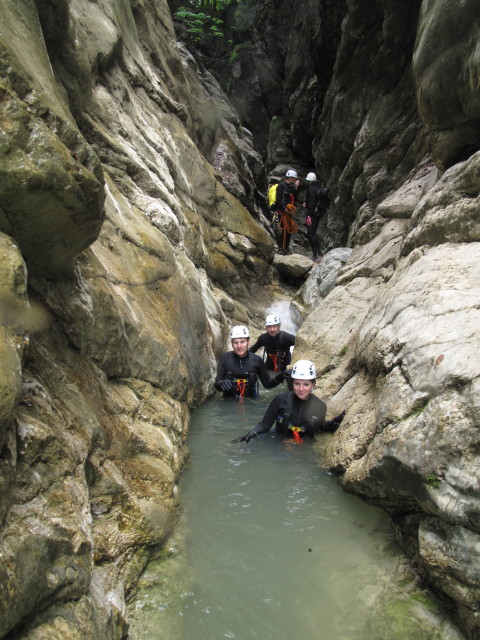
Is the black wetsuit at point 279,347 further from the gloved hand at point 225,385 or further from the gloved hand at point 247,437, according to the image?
the gloved hand at point 247,437

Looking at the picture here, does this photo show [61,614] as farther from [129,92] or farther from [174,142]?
[174,142]

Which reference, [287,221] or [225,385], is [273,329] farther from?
[287,221]

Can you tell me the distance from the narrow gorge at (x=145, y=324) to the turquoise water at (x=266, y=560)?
0.89 ft

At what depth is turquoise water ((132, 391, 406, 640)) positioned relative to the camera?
3.38m

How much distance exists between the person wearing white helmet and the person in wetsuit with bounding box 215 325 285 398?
1943 millimetres

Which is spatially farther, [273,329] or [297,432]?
[273,329]

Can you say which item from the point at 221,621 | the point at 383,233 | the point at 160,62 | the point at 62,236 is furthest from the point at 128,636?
the point at 160,62

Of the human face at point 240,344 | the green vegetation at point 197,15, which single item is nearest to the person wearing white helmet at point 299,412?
the human face at point 240,344

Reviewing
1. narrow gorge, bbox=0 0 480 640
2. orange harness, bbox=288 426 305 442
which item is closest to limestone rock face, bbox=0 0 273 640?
narrow gorge, bbox=0 0 480 640

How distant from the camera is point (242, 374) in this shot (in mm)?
9367

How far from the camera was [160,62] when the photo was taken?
13.7 m

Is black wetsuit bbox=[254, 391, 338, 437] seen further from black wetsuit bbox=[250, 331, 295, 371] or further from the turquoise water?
black wetsuit bbox=[250, 331, 295, 371]

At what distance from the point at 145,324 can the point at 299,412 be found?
9.16ft

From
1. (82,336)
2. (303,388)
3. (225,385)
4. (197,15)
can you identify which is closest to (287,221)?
(197,15)
